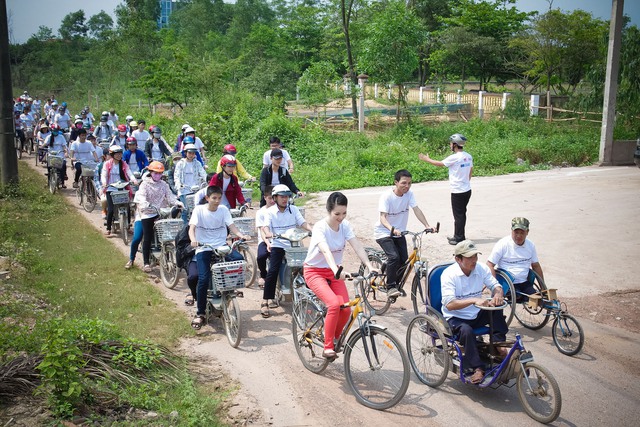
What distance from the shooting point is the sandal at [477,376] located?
6.39m

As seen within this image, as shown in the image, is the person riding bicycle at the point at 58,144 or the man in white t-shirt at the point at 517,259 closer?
the man in white t-shirt at the point at 517,259

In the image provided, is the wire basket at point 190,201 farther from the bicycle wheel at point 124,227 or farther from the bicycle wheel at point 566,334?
the bicycle wheel at point 566,334

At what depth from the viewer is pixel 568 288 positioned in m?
10.2

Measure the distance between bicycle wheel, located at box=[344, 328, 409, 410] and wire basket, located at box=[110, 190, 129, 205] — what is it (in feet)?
26.1

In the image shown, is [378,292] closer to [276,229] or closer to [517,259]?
[276,229]

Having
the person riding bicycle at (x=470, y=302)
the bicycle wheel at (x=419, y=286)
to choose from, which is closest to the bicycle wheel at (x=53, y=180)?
the bicycle wheel at (x=419, y=286)

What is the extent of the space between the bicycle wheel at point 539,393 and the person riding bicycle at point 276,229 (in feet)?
12.9

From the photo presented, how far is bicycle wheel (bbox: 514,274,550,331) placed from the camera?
27.1ft

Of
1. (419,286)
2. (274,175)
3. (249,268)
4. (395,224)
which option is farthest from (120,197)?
(419,286)

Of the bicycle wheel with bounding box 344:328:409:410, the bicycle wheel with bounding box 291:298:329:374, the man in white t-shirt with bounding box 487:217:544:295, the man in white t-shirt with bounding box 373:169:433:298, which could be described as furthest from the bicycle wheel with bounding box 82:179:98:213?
the man in white t-shirt with bounding box 487:217:544:295

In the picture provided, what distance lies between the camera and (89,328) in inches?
268

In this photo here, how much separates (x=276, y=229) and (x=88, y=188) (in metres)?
9.00

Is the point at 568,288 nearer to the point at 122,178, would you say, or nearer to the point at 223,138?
the point at 122,178

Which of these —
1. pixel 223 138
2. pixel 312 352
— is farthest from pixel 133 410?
pixel 223 138
